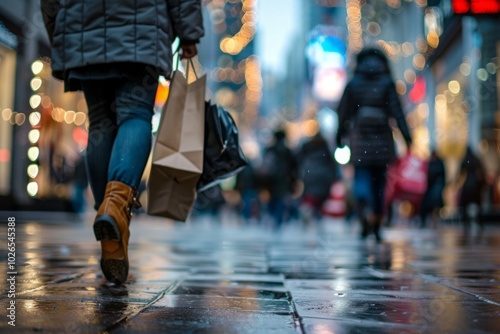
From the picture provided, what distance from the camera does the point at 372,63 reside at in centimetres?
823

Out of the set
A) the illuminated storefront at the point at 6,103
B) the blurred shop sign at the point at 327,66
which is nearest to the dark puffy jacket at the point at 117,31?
the illuminated storefront at the point at 6,103

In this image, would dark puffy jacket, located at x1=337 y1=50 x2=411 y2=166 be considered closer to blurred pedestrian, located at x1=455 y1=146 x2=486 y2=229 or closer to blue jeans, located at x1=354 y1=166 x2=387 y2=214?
blue jeans, located at x1=354 y1=166 x2=387 y2=214

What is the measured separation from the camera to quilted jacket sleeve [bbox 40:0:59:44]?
3725 mm

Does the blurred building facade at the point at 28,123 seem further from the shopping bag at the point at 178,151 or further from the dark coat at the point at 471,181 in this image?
the shopping bag at the point at 178,151

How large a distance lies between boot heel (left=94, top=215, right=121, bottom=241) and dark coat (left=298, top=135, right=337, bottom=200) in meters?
9.63

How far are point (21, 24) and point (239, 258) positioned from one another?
12.7 m

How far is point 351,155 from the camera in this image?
7941mm

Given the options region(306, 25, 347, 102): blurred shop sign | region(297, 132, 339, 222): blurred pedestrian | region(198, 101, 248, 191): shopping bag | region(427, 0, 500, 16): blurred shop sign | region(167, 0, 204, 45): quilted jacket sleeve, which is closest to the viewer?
region(167, 0, 204, 45): quilted jacket sleeve

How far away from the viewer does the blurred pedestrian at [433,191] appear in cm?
1477

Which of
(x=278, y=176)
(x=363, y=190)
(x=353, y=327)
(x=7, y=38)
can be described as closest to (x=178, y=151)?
(x=353, y=327)

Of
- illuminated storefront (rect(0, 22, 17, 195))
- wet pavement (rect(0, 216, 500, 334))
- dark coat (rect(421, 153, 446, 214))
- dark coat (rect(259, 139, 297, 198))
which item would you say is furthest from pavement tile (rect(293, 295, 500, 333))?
Answer: illuminated storefront (rect(0, 22, 17, 195))

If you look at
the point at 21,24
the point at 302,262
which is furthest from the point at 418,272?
the point at 21,24

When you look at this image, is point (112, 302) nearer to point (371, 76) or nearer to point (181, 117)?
point (181, 117)

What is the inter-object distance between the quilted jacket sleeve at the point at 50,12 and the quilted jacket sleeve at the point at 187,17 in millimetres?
584
